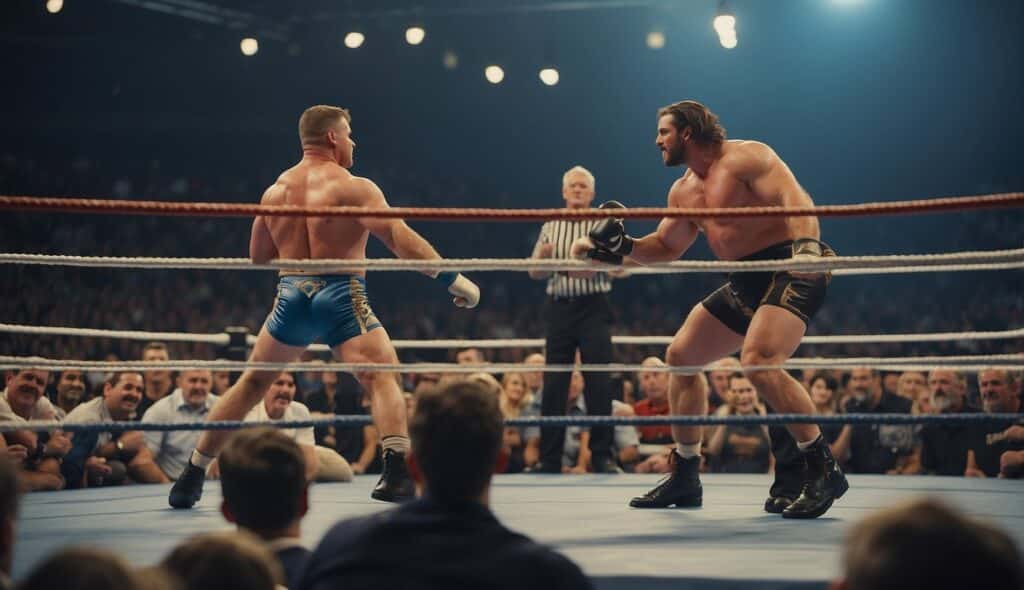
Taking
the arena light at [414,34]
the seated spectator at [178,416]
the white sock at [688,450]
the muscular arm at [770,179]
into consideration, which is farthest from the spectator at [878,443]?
the arena light at [414,34]

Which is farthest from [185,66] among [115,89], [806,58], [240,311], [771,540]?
[771,540]

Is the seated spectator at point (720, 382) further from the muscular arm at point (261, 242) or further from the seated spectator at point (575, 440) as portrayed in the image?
the muscular arm at point (261, 242)

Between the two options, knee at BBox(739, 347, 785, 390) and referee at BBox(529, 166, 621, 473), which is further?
referee at BBox(529, 166, 621, 473)

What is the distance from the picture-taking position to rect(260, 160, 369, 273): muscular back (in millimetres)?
3168

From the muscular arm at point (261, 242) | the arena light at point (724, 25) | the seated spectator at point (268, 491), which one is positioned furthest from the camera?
the arena light at point (724, 25)

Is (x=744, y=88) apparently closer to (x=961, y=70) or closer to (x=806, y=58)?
(x=806, y=58)

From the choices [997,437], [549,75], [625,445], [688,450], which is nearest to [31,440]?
[688,450]

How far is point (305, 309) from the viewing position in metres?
3.15

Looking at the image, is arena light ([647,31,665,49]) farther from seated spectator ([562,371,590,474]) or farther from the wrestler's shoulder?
the wrestler's shoulder

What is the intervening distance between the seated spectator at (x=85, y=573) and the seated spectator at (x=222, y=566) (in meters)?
0.16

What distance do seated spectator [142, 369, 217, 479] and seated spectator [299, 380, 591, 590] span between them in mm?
3098

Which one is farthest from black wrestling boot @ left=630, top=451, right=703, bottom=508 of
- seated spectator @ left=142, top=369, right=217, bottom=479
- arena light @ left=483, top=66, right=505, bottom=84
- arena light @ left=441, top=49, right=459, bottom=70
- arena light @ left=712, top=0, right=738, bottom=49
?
arena light @ left=441, top=49, right=459, bottom=70

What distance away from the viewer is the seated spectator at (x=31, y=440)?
386 cm

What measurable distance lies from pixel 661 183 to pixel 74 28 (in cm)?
553
